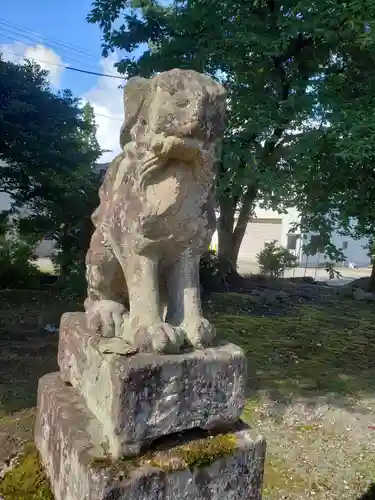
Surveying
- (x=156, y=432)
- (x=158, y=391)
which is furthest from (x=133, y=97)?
(x=156, y=432)

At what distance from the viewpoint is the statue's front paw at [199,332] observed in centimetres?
150

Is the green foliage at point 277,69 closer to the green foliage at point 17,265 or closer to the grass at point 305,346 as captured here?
the grass at point 305,346

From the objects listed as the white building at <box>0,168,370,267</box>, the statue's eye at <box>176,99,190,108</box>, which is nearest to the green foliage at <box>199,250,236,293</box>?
the statue's eye at <box>176,99,190,108</box>

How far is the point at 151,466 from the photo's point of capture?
1.35 meters

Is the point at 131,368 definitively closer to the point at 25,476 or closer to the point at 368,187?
the point at 25,476

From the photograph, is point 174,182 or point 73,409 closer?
point 174,182

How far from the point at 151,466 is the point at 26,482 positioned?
601 mm

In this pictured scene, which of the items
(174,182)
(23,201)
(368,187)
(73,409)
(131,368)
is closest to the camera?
(131,368)

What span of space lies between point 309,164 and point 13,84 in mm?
3518

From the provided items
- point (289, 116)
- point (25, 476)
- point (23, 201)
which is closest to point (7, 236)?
point (23, 201)

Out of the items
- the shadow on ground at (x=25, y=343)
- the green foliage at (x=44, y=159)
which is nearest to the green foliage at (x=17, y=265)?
the shadow on ground at (x=25, y=343)

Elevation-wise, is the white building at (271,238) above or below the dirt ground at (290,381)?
above

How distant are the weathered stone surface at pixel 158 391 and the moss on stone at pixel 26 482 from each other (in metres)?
0.35

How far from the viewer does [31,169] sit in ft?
18.2
